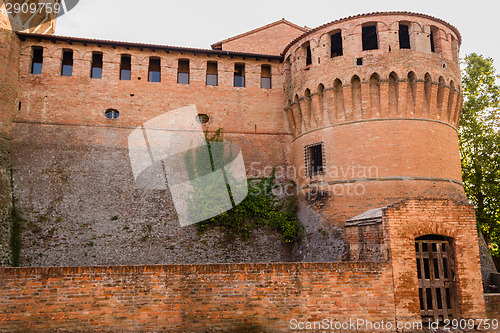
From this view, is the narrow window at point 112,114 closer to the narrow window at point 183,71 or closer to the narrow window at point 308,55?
the narrow window at point 183,71

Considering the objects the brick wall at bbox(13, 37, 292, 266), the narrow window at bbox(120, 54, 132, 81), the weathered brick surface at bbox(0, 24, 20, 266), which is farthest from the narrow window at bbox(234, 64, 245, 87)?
the weathered brick surface at bbox(0, 24, 20, 266)

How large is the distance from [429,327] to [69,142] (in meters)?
14.9

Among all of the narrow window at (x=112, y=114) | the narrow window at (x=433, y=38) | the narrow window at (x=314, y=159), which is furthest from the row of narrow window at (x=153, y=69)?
the narrow window at (x=433, y=38)

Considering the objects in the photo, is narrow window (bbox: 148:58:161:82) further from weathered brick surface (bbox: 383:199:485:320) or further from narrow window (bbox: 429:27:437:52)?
weathered brick surface (bbox: 383:199:485:320)

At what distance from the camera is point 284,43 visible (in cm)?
2169

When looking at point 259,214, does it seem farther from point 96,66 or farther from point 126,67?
point 96,66

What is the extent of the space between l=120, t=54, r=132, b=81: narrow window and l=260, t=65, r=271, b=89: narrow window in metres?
6.53

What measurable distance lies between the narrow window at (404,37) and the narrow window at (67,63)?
15.0 meters

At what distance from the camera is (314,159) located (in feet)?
53.7

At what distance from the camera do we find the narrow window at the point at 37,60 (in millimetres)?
16750

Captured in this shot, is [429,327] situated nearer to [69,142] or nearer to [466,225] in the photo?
[466,225]

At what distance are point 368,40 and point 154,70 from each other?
10.4m

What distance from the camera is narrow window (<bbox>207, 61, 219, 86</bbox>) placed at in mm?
18375

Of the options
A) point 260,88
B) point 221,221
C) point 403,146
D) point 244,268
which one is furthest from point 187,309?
point 260,88
